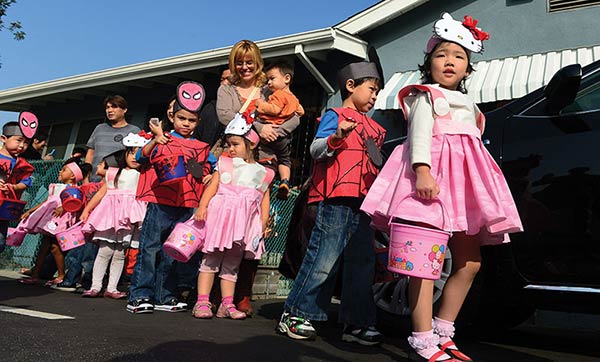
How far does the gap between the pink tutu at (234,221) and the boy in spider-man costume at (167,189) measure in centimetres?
29

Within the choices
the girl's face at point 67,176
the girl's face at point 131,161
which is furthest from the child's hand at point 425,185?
the girl's face at point 67,176

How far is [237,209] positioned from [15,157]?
6.23ft

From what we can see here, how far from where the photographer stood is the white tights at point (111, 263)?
470 centimetres

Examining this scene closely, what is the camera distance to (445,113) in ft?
7.97

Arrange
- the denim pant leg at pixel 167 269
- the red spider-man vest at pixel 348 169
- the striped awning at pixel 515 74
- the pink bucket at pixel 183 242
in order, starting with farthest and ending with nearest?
the striped awning at pixel 515 74 → the denim pant leg at pixel 167 269 → the pink bucket at pixel 183 242 → the red spider-man vest at pixel 348 169

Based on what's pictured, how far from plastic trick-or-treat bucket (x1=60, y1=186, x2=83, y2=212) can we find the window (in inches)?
258

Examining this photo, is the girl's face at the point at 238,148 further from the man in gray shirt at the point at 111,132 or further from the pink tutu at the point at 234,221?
the man in gray shirt at the point at 111,132

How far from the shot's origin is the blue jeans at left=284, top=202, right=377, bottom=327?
9.71 ft

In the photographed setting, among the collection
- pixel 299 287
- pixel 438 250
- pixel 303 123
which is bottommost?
pixel 299 287

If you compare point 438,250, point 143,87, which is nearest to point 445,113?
point 438,250

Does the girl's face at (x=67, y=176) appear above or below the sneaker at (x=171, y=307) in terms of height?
above

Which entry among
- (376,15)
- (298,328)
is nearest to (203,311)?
(298,328)

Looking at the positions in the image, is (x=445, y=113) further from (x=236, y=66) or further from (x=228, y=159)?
(x=236, y=66)

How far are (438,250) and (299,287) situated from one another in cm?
103
